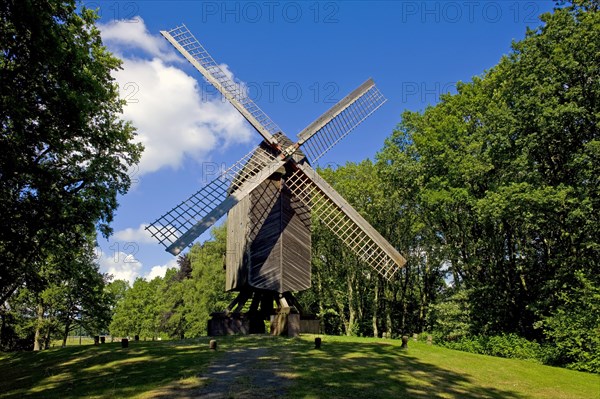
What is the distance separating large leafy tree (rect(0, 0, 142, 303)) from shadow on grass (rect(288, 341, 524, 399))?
471 inches

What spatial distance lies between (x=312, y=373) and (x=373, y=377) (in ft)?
6.33

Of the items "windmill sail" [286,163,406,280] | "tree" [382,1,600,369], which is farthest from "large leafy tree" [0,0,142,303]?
"tree" [382,1,600,369]

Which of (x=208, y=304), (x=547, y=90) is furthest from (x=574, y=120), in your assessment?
(x=208, y=304)

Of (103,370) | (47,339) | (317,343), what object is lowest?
(47,339)

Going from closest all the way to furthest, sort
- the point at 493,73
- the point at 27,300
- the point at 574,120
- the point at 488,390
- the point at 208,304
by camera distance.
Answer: the point at 488,390
the point at 574,120
the point at 493,73
the point at 27,300
the point at 208,304

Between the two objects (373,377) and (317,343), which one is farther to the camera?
(317,343)

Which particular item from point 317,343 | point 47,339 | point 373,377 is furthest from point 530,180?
point 47,339

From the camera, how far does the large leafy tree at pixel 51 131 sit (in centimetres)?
1288

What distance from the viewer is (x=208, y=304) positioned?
1900 inches

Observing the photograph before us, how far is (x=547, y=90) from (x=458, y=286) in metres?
17.0

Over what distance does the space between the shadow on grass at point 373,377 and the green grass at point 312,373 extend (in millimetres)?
30

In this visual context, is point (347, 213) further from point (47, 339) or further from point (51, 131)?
point (47, 339)

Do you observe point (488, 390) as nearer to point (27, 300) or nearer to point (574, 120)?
point (574, 120)

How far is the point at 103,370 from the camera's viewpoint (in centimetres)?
1368
